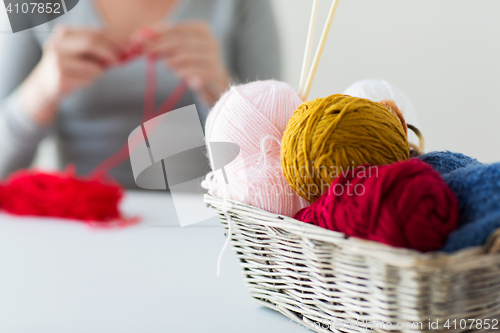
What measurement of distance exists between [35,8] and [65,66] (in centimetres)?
46

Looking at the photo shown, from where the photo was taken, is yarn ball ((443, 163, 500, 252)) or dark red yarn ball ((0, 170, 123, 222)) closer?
yarn ball ((443, 163, 500, 252))

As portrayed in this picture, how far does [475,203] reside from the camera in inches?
12.7

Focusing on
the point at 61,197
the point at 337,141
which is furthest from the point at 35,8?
the point at 337,141

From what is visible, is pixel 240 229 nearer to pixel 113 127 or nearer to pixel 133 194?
pixel 133 194

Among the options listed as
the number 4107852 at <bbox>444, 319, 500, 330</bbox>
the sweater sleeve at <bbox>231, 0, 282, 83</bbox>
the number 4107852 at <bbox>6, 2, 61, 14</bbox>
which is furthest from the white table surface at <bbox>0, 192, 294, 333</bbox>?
the number 4107852 at <bbox>6, 2, 61, 14</bbox>

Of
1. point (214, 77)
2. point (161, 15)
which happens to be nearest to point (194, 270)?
A: point (214, 77)

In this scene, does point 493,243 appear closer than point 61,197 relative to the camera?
Yes

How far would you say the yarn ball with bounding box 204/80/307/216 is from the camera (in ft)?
1.49

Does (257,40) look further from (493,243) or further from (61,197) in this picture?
(493,243)

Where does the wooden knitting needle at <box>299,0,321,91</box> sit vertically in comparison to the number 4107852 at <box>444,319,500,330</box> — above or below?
above

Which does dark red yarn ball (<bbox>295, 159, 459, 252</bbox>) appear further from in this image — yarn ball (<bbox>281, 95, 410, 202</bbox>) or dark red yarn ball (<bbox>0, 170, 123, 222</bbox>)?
dark red yarn ball (<bbox>0, 170, 123, 222</bbox>)

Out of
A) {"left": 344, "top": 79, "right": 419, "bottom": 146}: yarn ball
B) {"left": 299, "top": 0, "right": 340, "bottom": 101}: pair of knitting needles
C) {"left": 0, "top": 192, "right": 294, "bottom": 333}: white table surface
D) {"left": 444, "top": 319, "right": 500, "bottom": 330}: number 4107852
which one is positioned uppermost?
{"left": 299, "top": 0, "right": 340, "bottom": 101}: pair of knitting needles

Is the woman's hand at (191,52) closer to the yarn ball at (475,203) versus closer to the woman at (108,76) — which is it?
the woman at (108,76)

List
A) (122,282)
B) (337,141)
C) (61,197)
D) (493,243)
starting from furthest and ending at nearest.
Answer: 1. (61,197)
2. (122,282)
3. (337,141)
4. (493,243)
